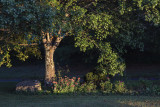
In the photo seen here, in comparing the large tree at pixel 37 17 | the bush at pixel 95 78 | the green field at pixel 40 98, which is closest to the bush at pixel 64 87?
the green field at pixel 40 98

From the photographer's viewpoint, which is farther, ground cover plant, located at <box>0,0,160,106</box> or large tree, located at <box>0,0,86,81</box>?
ground cover plant, located at <box>0,0,160,106</box>

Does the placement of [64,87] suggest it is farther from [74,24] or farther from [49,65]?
[74,24]

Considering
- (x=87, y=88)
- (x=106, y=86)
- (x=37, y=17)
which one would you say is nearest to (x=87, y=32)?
(x=87, y=88)

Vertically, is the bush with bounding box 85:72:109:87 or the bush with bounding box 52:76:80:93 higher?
the bush with bounding box 85:72:109:87

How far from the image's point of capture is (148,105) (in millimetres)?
9242

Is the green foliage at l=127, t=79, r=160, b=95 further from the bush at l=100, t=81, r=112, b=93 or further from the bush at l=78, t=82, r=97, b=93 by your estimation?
the bush at l=78, t=82, r=97, b=93

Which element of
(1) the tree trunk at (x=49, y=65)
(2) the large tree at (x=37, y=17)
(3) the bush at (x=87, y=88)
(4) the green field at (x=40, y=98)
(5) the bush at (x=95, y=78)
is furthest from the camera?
(1) the tree trunk at (x=49, y=65)

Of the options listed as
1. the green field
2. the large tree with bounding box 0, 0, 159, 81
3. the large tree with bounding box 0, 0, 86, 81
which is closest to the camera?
the large tree with bounding box 0, 0, 86, 81

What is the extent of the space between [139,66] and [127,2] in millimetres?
14627

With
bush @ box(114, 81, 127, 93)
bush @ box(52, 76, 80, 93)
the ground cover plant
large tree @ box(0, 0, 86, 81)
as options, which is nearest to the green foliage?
the ground cover plant

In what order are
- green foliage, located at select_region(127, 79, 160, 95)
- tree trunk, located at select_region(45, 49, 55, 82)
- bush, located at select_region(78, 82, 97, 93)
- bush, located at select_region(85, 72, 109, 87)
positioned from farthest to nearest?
tree trunk, located at select_region(45, 49, 55, 82), bush, located at select_region(85, 72, 109, 87), bush, located at select_region(78, 82, 97, 93), green foliage, located at select_region(127, 79, 160, 95)

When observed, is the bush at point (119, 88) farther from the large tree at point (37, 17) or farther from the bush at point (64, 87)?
the large tree at point (37, 17)

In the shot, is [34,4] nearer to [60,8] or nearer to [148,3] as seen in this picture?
[60,8]

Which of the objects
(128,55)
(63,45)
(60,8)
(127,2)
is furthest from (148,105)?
(63,45)
